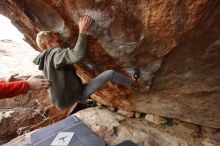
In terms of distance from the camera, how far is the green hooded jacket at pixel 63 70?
3.08m

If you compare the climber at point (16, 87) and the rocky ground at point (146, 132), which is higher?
the climber at point (16, 87)

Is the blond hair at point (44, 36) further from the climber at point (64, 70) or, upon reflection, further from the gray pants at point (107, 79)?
the gray pants at point (107, 79)

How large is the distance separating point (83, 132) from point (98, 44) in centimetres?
171

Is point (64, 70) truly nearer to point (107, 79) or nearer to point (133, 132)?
point (107, 79)

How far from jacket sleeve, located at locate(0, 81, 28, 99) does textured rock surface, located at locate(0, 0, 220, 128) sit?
0.97 metres

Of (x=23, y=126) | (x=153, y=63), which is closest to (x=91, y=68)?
(x=153, y=63)

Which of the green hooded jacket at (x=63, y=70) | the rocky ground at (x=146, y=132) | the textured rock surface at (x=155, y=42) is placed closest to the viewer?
the textured rock surface at (x=155, y=42)

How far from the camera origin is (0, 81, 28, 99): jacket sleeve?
9.90 ft

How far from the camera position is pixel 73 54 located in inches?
122

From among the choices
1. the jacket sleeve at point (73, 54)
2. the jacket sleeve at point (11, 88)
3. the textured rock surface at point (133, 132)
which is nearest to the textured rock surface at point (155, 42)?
the jacket sleeve at point (73, 54)

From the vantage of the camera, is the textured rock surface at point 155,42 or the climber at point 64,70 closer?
the textured rock surface at point 155,42

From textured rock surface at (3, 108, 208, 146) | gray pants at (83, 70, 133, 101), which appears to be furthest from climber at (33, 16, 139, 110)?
textured rock surface at (3, 108, 208, 146)

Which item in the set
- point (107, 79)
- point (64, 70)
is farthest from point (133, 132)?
point (64, 70)

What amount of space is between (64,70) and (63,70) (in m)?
0.03
